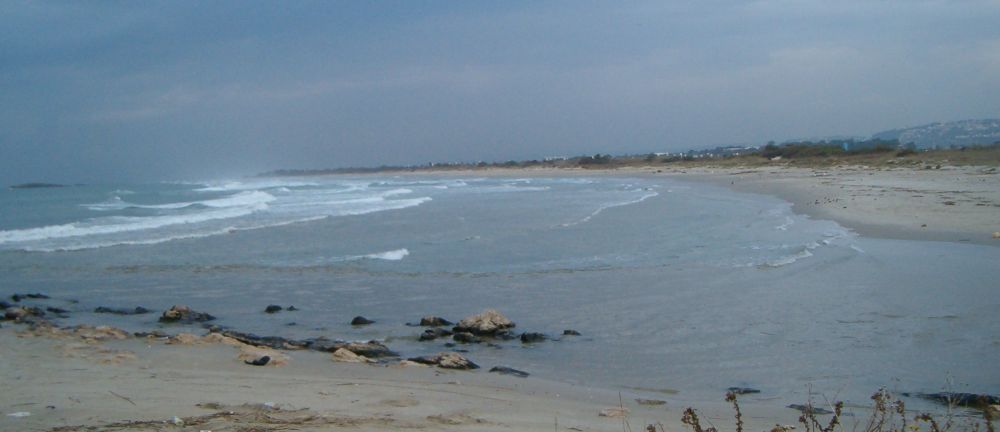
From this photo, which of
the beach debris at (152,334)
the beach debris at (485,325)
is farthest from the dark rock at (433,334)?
the beach debris at (152,334)

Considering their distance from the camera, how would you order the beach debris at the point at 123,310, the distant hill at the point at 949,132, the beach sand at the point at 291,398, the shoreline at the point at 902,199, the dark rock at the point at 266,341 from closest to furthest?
the beach sand at the point at 291,398 < the dark rock at the point at 266,341 < the beach debris at the point at 123,310 < the shoreline at the point at 902,199 < the distant hill at the point at 949,132

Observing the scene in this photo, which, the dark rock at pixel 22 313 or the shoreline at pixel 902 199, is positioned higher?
the shoreline at pixel 902 199

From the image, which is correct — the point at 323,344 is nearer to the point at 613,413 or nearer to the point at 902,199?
the point at 613,413

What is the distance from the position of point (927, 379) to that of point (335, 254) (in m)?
13.0

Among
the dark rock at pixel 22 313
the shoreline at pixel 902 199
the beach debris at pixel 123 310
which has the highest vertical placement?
the shoreline at pixel 902 199

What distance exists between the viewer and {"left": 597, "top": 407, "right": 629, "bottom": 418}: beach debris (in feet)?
18.2

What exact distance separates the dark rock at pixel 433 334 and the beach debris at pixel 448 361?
43.6 inches

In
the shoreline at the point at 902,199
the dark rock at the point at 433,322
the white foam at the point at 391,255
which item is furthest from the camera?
the shoreline at the point at 902,199

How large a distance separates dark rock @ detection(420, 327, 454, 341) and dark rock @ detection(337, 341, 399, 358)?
609mm

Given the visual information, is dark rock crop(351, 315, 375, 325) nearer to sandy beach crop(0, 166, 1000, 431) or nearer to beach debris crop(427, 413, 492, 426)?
sandy beach crop(0, 166, 1000, 431)

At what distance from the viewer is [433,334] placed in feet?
28.9

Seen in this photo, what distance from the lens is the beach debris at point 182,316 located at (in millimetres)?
10023

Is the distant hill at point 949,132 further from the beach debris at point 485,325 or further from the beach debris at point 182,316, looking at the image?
the beach debris at point 182,316

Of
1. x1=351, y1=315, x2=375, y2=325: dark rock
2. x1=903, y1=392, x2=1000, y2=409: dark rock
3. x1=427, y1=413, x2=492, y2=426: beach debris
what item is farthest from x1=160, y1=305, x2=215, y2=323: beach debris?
x1=903, y1=392, x2=1000, y2=409: dark rock
